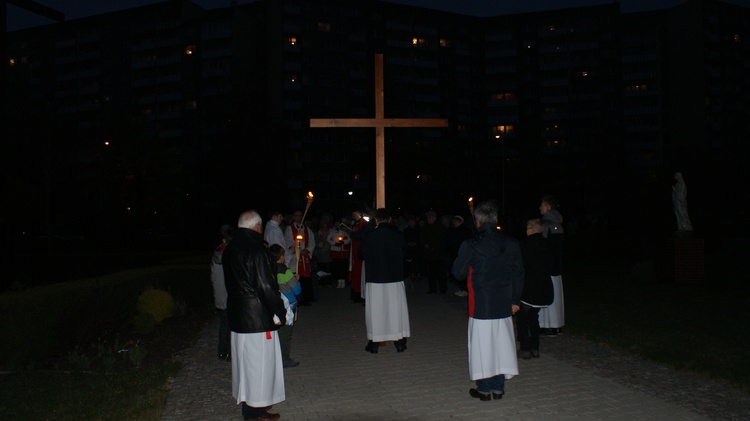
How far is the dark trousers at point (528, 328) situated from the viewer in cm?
854

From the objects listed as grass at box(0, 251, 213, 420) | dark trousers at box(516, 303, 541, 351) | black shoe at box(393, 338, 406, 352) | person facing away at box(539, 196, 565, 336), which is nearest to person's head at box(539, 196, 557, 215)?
person facing away at box(539, 196, 565, 336)

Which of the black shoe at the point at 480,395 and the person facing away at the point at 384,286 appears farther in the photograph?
the person facing away at the point at 384,286

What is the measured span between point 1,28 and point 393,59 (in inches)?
3027

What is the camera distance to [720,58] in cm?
9462

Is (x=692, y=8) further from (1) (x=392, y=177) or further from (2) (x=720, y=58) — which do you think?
(1) (x=392, y=177)

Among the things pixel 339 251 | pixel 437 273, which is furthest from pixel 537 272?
pixel 339 251

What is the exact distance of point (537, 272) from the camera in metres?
8.59

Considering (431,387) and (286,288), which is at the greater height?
(286,288)

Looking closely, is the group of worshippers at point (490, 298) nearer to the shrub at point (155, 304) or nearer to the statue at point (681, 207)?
the shrub at point (155, 304)

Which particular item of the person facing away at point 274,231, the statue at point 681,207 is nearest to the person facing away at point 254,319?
the person facing away at point 274,231

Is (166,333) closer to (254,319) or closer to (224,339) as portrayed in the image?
(224,339)

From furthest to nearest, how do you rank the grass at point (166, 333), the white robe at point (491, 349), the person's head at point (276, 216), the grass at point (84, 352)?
the person's head at point (276, 216) → the grass at point (166, 333) → the grass at point (84, 352) → the white robe at point (491, 349)

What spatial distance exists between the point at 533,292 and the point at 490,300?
6.71ft

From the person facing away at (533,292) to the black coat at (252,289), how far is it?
370cm
